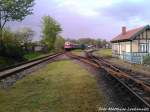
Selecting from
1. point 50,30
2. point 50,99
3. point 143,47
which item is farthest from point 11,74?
point 50,30

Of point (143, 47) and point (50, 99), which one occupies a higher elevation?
point (143, 47)

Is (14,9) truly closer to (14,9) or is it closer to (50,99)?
(14,9)

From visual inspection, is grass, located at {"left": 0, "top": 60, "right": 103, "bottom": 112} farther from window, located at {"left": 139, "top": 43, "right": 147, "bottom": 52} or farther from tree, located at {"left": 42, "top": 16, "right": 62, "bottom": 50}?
tree, located at {"left": 42, "top": 16, "right": 62, "bottom": 50}

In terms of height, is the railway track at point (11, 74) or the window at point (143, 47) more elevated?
the window at point (143, 47)

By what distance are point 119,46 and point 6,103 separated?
131ft

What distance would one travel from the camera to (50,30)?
3536 inches

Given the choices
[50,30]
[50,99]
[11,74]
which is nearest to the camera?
[50,99]

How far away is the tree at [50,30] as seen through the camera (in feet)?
285

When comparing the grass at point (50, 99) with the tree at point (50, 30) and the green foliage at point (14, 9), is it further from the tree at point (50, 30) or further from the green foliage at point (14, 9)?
the tree at point (50, 30)

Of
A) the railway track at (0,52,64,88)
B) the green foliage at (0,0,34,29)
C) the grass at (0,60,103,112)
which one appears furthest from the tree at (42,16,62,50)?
the grass at (0,60,103,112)

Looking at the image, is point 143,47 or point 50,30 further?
point 50,30

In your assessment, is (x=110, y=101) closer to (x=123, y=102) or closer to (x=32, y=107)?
(x=123, y=102)

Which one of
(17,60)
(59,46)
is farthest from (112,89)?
(59,46)

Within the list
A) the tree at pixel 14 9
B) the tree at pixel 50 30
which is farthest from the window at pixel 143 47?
the tree at pixel 50 30
